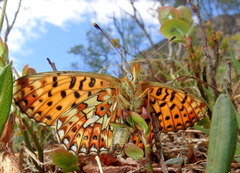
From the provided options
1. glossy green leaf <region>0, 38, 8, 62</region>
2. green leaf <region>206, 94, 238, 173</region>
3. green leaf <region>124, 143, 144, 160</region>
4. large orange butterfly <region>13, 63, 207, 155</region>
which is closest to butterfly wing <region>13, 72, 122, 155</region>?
large orange butterfly <region>13, 63, 207, 155</region>

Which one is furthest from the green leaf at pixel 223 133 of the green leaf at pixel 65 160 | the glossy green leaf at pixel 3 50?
the glossy green leaf at pixel 3 50

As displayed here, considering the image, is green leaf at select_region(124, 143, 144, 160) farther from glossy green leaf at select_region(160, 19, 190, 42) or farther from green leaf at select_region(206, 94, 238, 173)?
glossy green leaf at select_region(160, 19, 190, 42)

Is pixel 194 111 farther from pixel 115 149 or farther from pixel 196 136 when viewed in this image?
pixel 196 136

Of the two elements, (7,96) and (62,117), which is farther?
(62,117)

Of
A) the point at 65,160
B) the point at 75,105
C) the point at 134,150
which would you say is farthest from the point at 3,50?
the point at 134,150

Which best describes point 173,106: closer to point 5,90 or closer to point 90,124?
point 90,124

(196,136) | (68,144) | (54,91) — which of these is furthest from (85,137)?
(196,136)

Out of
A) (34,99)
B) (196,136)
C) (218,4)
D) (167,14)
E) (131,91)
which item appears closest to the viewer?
(131,91)
